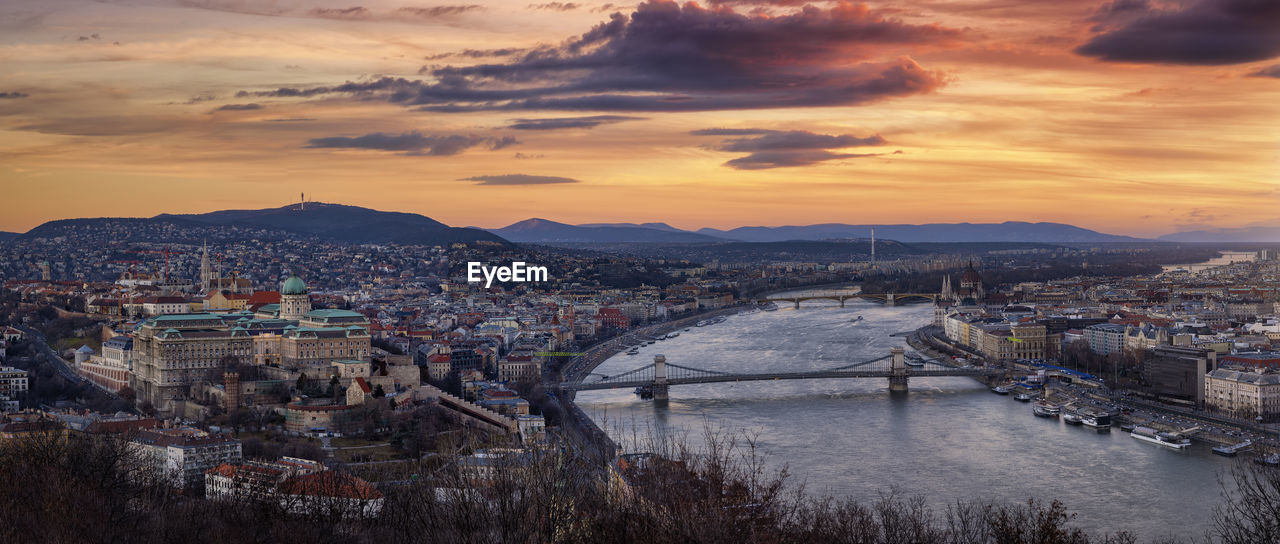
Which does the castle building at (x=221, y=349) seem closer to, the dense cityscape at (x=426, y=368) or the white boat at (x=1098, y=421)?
the dense cityscape at (x=426, y=368)

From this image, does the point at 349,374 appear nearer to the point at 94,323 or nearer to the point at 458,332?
the point at 94,323

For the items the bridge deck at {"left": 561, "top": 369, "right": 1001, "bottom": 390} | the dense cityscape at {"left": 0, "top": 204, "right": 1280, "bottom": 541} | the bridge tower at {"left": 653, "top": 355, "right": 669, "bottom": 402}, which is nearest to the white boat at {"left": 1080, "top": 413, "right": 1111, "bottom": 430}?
the dense cityscape at {"left": 0, "top": 204, "right": 1280, "bottom": 541}

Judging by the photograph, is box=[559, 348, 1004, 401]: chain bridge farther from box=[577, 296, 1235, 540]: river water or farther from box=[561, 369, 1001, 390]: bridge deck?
box=[577, 296, 1235, 540]: river water

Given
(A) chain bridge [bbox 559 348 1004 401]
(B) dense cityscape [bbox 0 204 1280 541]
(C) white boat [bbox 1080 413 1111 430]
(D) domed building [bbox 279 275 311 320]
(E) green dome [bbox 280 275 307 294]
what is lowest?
(C) white boat [bbox 1080 413 1111 430]

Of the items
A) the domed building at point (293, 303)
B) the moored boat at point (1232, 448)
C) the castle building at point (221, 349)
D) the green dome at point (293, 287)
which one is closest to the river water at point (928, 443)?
the moored boat at point (1232, 448)

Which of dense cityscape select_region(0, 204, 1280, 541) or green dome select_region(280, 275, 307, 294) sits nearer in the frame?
dense cityscape select_region(0, 204, 1280, 541)

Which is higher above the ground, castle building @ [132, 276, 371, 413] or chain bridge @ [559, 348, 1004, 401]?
castle building @ [132, 276, 371, 413]

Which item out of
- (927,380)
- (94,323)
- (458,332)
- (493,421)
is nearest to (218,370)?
(493,421)
